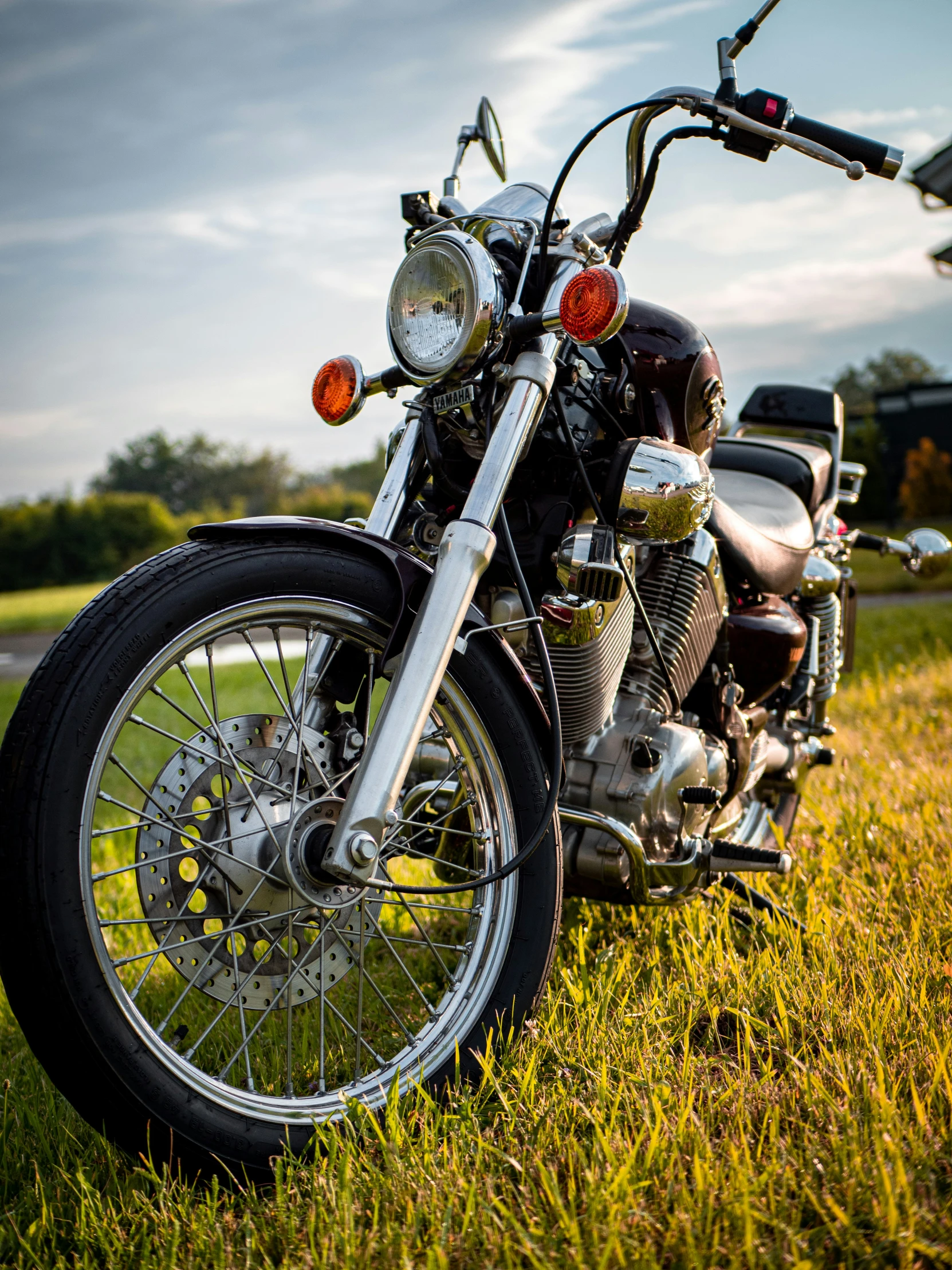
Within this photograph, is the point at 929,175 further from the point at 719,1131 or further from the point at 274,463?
the point at 274,463

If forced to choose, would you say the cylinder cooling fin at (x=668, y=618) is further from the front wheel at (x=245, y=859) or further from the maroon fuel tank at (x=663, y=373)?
the front wheel at (x=245, y=859)

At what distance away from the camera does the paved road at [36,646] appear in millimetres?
9867

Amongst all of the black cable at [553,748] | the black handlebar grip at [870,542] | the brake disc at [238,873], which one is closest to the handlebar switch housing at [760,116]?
the black cable at [553,748]

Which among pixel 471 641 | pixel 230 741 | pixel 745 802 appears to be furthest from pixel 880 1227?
pixel 745 802

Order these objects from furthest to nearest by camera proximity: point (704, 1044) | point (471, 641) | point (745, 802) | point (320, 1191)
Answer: point (745, 802) < point (704, 1044) < point (471, 641) < point (320, 1191)

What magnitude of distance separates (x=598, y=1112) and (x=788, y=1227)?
0.34 meters

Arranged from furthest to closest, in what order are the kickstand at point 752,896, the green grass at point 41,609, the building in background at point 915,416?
1. the building in background at point 915,416
2. the green grass at point 41,609
3. the kickstand at point 752,896

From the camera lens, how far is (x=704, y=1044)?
1859mm

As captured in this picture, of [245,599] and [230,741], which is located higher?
[245,599]

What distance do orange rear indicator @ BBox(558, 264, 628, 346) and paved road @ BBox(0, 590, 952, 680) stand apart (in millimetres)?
7949

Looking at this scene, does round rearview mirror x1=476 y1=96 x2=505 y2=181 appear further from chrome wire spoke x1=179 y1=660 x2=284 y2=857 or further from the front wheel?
chrome wire spoke x1=179 y1=660 x2=284 y2=857

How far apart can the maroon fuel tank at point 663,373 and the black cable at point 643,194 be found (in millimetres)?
121

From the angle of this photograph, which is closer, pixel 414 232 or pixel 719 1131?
pixel 719 1131

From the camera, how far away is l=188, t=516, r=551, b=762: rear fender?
4.94 ft
